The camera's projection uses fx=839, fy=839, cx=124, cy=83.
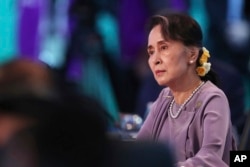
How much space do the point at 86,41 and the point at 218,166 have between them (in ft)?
10.3

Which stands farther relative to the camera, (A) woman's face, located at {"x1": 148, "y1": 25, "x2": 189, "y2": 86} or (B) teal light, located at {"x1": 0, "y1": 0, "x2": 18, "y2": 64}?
(B) teal light, located at {"x1": 0, "y1": 0, "x2": 18, "y2": 64}

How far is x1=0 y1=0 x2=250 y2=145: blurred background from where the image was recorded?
5.74 metres

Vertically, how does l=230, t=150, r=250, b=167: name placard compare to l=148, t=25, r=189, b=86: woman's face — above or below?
below

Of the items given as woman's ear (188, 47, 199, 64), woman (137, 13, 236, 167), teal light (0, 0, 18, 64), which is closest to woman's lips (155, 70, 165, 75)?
woman (137, 13, 236, 167)

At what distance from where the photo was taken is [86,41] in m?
5.75

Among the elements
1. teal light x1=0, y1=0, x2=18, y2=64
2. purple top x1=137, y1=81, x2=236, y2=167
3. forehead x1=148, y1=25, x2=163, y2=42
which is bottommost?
purple top x1=137, y1=81, x2=236, y2=167

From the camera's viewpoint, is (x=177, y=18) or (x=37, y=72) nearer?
(x=37, y=72)

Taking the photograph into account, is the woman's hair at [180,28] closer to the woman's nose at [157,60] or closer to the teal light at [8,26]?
the woman's nose at [157,60]

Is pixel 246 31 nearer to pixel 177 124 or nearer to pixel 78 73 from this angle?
pixel 78 73

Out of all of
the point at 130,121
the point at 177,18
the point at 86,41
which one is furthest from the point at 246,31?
the point at 177,18

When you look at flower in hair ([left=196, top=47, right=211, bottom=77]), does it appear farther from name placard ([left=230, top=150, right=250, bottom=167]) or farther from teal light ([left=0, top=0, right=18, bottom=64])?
teal light ([left=0, top=0, right=18, bottom=64])

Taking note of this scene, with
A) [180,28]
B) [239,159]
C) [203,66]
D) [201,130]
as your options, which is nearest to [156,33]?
[180,28]

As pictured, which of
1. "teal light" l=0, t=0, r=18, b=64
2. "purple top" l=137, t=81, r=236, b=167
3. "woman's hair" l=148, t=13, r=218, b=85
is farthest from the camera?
"teal light" l=0, t=0, r=18, b=64

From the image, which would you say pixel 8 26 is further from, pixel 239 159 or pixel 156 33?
pixel 239 159
